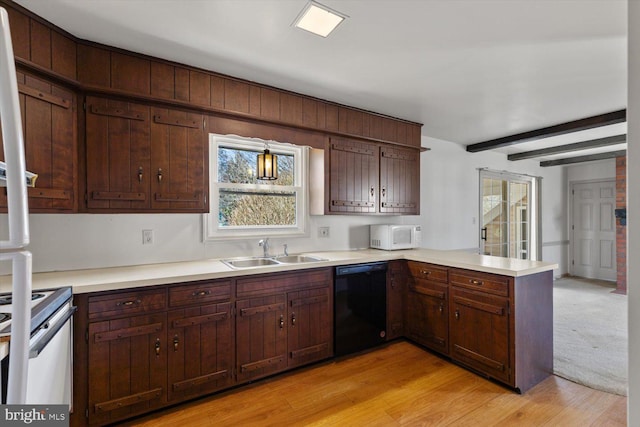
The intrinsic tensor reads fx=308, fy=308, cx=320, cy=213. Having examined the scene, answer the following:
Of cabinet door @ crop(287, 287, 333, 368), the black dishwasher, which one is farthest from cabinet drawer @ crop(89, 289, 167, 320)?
the black dishwasher

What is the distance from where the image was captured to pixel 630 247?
0.66 metres

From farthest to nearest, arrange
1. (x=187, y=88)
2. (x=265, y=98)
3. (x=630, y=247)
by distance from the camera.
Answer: (x=265, y=98), (x=187, y=88), (x=630, y=247)

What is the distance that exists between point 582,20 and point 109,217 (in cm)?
340

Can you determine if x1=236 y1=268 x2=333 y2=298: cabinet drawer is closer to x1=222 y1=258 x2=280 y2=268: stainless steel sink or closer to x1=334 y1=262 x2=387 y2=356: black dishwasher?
x1=334 y1=262 x2=387 y2=356: black dishwasher

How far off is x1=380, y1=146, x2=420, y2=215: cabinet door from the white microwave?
0.21 m

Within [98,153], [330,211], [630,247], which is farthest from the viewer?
[330,211]

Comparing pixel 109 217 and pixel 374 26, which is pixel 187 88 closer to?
pixel 109 217

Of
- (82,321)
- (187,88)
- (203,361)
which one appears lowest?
(203,361)

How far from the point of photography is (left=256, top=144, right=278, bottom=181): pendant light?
291 cm

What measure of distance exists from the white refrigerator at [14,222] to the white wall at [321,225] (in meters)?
1.88

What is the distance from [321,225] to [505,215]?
3852 millimetres

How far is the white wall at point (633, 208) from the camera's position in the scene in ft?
2.07

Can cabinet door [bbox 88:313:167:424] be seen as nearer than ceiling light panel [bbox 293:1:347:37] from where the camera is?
No

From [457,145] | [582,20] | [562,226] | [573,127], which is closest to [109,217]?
[582,20]
